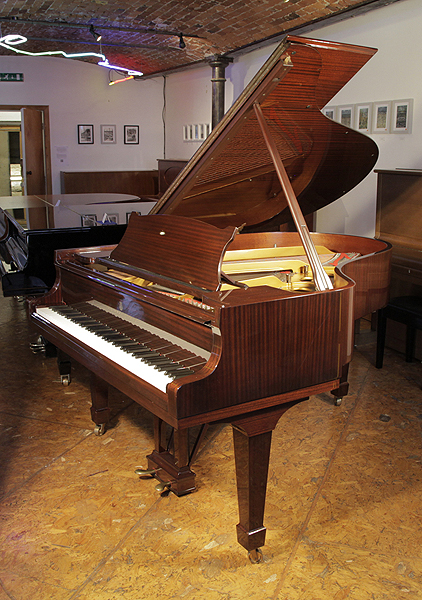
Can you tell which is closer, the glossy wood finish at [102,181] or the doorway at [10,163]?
the glossy wood finish at [102,181]

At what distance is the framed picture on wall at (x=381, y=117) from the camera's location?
208 inches

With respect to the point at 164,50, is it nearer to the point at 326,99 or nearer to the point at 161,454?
the point at 326,99

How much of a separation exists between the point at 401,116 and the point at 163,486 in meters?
4.20

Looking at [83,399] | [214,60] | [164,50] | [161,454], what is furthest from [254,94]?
[164,50]

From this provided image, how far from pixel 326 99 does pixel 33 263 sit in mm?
2238

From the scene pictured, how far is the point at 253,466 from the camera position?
1.97 metres

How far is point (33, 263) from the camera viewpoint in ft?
12.6

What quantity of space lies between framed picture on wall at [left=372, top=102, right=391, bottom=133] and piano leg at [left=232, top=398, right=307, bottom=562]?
413 cm

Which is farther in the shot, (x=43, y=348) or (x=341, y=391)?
(x=43, y=348)

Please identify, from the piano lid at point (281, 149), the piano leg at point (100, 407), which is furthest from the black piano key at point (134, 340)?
the piano lid at point (281, 149)

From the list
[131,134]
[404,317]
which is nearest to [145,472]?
[404,317]

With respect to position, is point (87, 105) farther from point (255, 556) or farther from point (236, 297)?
point (255, 556)

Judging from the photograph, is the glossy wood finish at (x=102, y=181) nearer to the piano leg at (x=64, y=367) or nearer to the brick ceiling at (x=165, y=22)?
the brick ceiling at (x=165, y=22)

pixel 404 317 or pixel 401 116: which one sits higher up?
pixel 401 116
